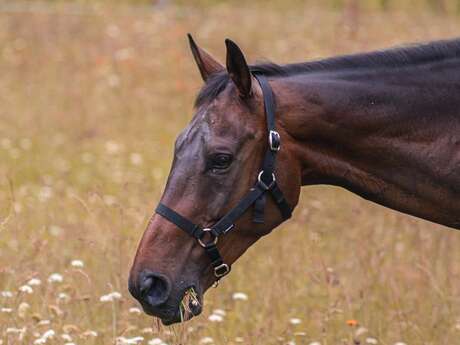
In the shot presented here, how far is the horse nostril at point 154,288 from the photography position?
3.49 metres

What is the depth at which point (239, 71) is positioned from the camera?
11.8 ft

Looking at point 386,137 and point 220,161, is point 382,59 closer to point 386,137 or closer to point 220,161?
point 386,137

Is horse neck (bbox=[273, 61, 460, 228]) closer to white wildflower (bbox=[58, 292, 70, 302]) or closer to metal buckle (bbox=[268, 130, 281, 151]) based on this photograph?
metal buckle (bbox=[268, 130, 281, 151])

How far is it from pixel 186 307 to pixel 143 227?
8.42 feet

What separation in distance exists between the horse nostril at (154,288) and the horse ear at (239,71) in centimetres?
74

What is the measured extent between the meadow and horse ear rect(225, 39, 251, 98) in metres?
0.43

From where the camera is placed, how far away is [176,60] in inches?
591

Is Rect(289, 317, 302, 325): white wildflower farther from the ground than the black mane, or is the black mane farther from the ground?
the black mane

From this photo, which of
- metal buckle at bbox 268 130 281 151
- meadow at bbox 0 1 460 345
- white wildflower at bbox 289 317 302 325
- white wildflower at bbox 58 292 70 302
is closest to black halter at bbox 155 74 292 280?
metal buckle at bbox 268 130 281 151

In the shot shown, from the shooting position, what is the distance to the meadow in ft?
16.8

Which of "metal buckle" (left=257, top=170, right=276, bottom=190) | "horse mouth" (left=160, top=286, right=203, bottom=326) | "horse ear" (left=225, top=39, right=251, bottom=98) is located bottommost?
"horse mouth" (left=160, top=286, right=203, bottom=326)

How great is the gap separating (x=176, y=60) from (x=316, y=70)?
442 inches

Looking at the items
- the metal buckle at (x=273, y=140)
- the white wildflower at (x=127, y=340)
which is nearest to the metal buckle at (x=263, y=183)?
the metal buckle at (x=273, y=140)

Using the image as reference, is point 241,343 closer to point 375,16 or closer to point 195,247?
point 195,247
